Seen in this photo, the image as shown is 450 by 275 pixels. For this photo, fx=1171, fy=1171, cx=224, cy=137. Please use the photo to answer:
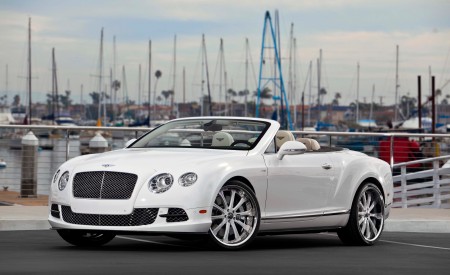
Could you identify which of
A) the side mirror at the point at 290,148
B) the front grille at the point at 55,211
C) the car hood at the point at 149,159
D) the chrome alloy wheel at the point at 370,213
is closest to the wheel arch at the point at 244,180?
the car hood at the point at 149,159

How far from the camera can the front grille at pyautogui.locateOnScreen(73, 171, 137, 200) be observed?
36.9ft

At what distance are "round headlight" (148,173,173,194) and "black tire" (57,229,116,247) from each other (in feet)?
3.51

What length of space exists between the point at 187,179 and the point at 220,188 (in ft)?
1.23

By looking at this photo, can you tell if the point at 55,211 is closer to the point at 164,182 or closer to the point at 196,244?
the point at 164,182

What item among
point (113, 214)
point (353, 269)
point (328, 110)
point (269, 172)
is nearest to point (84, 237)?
point (113, 214)

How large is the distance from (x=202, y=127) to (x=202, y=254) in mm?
2137

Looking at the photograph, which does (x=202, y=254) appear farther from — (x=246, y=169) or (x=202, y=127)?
(x=202, y=127)

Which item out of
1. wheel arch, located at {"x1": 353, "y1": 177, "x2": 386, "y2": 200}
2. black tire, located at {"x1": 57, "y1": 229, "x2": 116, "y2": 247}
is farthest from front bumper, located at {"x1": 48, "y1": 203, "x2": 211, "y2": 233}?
wheel arch, located at {"x1": 353, "y1": 177, "x2": 386, "y2": 200}

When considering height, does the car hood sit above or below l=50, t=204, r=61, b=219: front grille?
above

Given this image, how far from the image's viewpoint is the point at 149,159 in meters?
11.5

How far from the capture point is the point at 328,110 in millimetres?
107812

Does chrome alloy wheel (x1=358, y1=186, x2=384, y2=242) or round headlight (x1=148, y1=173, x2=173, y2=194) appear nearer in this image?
round headlight (x1=148, y1=173, x2=173, y2=194)

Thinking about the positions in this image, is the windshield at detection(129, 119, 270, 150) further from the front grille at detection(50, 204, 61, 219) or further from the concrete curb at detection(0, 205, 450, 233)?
the concrete curb at detection(0, 205, 450, 233)

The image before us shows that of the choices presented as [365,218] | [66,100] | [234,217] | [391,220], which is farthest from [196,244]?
[66,100]
